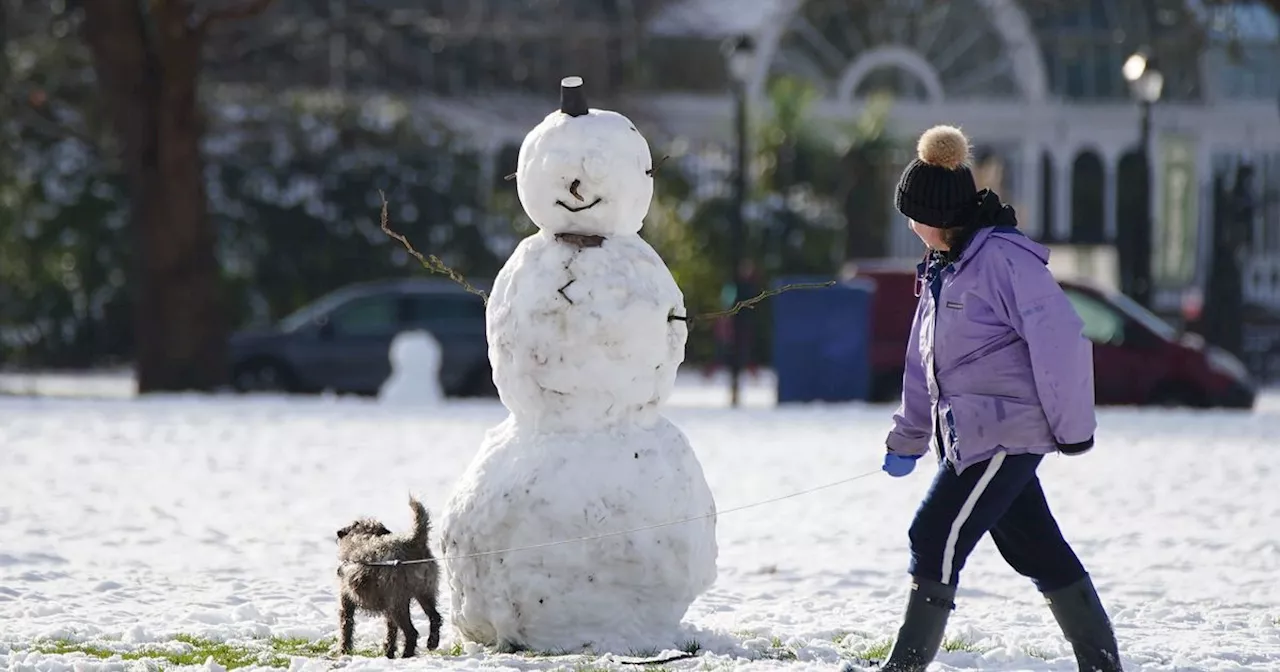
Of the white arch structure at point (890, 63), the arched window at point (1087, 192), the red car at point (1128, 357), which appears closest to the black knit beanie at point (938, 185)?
the red car at point (1128, 357)

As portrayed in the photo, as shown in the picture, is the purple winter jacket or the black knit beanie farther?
the black knit beanie

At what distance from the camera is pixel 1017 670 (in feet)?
20.9

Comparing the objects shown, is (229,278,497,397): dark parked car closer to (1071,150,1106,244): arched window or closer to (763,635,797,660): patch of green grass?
(1071,150,1106,244): arched window

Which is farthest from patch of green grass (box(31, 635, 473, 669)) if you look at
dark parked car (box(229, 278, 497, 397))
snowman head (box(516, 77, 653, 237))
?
dark parked car (box(229, 278, 497, 397))

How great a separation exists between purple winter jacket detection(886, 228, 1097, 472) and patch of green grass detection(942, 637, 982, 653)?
1061mm

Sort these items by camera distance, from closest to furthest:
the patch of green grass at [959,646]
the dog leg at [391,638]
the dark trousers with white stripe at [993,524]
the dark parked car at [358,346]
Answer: the dark trousers with white stripe at [993,524] < the dog leg at [391,638] < the patch of green grass at [959,646] < the dark parked car at [358,346]

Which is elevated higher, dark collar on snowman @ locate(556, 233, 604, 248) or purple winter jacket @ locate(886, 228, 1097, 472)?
dark collar on snowman @ locate(556, 233, 604, 248)

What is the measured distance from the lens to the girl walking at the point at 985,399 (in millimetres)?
5730

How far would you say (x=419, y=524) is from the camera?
Result: 6.61m

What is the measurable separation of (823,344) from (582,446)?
12.8 m

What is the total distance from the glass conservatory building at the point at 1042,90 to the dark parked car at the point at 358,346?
35.5ft

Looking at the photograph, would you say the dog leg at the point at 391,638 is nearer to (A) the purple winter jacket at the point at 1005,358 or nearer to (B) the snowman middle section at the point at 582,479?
(B) the snowman middle section at the point at 582,479

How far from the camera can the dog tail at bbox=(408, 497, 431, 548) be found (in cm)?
660

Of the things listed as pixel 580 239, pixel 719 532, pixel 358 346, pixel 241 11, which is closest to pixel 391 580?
pixel 580 239
